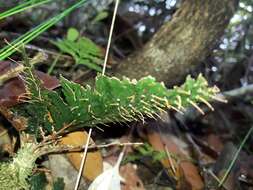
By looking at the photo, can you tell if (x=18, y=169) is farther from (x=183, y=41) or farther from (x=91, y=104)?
(x=183, y=41)

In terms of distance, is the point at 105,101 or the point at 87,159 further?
the point at 87,159

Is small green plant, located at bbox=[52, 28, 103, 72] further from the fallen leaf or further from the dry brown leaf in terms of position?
the fallen leaf

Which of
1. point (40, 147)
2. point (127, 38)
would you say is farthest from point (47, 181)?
point (127, 38)

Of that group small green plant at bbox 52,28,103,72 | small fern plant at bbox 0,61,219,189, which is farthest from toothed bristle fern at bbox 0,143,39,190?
small green plant at bbox 52,28,103,72

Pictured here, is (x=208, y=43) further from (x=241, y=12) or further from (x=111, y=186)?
(x=241, y=12)

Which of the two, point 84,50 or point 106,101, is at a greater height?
point 84,50

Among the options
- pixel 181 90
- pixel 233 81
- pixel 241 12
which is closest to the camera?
pixel 181 90

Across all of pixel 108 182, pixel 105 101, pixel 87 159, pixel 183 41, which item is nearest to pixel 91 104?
pixel 105 101
